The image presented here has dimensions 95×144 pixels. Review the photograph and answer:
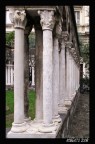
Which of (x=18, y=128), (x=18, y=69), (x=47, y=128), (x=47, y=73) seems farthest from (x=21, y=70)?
(x=47, y=128)

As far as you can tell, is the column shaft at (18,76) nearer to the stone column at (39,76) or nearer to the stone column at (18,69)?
the stone column at (18,69)

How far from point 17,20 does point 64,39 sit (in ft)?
17.3

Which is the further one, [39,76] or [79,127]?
[79,127]

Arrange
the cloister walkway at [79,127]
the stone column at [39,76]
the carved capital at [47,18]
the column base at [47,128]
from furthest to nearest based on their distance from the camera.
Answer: the cloister walkway at [79,127] → the stone column at [39,76] → the carved capital at [47,18] → the column base at [47,128]

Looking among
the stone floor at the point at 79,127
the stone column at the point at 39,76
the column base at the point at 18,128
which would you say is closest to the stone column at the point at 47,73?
the column base at the point at 18,128

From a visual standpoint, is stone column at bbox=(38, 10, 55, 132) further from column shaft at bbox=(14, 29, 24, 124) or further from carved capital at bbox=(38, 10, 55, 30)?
column shaft at bbox=(14, 29, 24, 124)

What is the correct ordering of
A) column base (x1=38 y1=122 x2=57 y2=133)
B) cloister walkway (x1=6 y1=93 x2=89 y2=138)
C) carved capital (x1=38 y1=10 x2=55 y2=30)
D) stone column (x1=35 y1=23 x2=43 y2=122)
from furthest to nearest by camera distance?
cloister walkway (x1=6 y1=93 x2=89 y2=138), stone column (x1=35 y1=23 x2=43 y2=122), carved capital (x1=38 y1=10 x2=55 y2=30), column base (x1=38 y1=122 x2=57 y2=133)

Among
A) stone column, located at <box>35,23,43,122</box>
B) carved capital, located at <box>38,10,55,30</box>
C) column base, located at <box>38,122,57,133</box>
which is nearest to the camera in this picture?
column base, located at <box>38,122,57,133</box>

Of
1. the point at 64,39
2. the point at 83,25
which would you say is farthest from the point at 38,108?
the point at 83,25

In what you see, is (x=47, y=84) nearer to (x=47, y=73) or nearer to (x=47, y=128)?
(x=47, y=73)

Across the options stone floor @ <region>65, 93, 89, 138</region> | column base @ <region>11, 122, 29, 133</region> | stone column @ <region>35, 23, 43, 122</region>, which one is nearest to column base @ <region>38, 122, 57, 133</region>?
column base @ <region>11, 122, 29, 133</region>

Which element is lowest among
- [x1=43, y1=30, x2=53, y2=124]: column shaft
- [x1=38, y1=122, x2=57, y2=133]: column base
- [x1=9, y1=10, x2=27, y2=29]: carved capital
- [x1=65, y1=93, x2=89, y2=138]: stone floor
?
[x1=65, y1=93, x2=89, y2=138]: stone floor

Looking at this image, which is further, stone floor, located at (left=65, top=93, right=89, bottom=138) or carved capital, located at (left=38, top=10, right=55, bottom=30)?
stone floor, located at (left=65, top=93, right=89, bottom=138)

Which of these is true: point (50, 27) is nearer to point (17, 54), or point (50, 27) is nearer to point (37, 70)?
point (17, 54)
